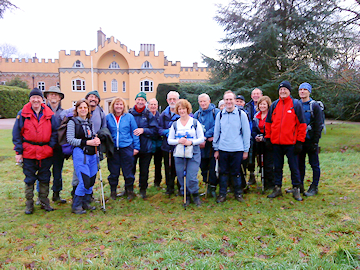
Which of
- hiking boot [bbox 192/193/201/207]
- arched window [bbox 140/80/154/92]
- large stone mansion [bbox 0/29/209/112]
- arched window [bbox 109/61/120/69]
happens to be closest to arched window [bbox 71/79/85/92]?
large stone mansion [bbox 0/29/209/112]

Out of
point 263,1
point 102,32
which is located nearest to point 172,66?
point 102,32

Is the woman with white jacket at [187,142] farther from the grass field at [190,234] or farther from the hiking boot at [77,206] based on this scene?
the hiking boot at [77,206]

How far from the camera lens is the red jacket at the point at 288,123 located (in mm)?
5164

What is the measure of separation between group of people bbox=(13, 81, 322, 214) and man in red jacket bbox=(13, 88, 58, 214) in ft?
0.05

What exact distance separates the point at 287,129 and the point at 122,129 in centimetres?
318

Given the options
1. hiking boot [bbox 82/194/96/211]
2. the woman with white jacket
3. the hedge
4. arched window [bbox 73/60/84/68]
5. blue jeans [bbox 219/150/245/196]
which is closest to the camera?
the woman with white jacket

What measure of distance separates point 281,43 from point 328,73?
313cm

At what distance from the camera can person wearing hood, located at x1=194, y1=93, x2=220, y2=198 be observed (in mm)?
5605

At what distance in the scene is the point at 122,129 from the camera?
555 centimetres

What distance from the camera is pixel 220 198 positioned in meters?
5.50

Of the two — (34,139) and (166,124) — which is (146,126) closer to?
(166,124)

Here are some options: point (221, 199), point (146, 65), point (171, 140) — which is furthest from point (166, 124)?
point (146, 65)

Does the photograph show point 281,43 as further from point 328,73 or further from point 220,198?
point 220,198

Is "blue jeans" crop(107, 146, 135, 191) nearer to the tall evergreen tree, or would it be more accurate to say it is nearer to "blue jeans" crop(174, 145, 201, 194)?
"blue jeans" crop(174, 145, 201, 194)
